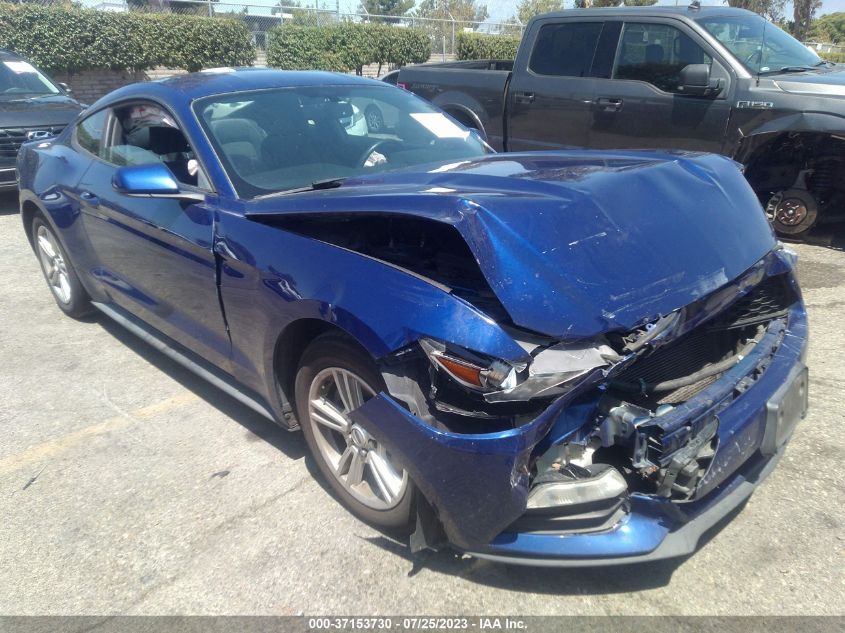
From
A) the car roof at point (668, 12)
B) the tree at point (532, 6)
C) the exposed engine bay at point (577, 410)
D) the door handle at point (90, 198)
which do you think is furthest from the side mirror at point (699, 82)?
the tree at point (532, 6)


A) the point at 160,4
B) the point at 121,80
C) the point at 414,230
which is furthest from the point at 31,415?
Result: the point at 160,4

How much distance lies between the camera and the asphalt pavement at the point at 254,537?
8.04 ft

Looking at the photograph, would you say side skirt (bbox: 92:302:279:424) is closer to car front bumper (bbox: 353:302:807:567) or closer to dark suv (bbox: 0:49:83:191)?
car front bumper (bbox: 353:302:807:567)

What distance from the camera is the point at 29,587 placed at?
2613 millimetres

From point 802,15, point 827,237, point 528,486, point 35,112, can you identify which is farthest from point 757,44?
point 802,15

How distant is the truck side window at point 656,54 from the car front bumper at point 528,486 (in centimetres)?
461

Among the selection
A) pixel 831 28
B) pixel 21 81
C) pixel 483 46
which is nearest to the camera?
pixel 21 81

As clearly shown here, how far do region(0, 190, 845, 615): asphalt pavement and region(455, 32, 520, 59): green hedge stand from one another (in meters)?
20.4

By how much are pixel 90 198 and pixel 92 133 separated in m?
0.56

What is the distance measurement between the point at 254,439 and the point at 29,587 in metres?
1.19

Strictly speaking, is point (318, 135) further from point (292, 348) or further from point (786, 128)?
point (786, 128)

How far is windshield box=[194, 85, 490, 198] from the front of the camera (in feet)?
11.1

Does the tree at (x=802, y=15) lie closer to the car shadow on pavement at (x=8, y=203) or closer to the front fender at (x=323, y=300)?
the car shadow on pavement at (x=8, y=203)

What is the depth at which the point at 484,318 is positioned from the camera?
218cm
